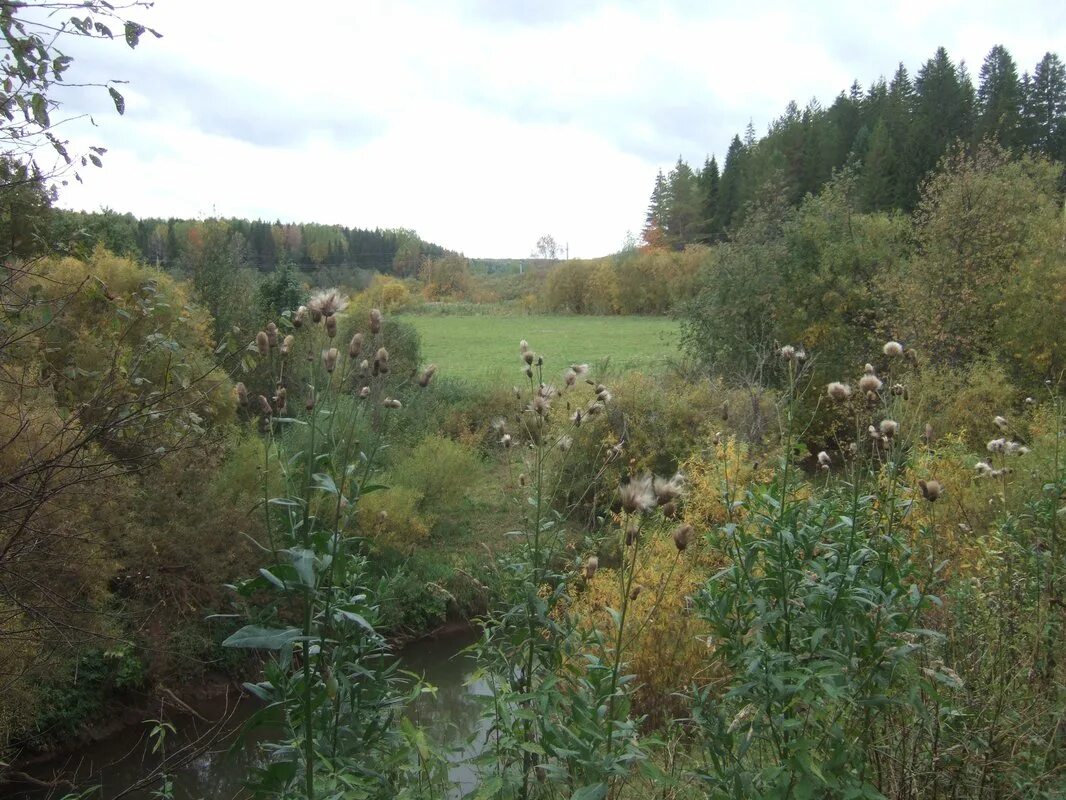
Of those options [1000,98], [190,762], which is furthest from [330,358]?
[1000,98]

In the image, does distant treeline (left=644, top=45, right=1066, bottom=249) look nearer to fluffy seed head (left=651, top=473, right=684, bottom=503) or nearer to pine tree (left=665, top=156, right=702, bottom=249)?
pine tree (left=665, top=156, right=702, bottom=249)

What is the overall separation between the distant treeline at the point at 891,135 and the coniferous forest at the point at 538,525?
50.5 feet

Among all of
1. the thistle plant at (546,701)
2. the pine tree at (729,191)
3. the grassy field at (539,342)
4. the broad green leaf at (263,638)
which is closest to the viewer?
the broad green leaf at (263,638)

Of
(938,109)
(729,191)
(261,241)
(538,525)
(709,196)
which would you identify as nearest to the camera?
(538,525)

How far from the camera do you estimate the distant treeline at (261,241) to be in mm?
13622

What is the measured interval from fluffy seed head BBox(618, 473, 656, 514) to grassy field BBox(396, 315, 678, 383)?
1889 cm

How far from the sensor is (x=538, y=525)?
2738mm

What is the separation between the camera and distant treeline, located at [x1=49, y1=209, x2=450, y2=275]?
13622mm

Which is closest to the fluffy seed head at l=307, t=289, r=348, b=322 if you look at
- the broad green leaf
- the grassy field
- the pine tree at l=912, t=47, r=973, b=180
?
the broad green leaf

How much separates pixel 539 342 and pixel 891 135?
2108 centimetres

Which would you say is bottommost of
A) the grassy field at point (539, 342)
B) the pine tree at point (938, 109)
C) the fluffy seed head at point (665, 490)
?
the grassy field at point (539, 342)

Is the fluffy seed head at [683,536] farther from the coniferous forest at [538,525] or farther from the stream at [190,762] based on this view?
the stream at [190,762]

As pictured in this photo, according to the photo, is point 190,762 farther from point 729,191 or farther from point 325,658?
point 729,191

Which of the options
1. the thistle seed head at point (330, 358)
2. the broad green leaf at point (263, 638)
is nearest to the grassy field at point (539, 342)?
the thistle seed head at point (330, 358)
